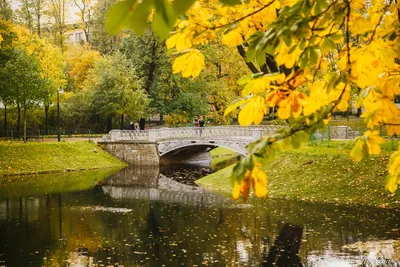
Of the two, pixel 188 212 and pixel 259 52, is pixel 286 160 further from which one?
pixel 259 52

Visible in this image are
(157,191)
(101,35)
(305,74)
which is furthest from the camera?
(101,35)

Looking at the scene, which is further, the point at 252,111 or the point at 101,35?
the point at 101,35

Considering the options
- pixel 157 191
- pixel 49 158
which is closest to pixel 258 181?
pixel 157 191

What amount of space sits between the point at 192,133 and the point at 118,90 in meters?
8.05

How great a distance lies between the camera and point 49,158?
111 feet

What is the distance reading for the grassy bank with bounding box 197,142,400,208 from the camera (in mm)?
20125

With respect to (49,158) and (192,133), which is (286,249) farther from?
(49,158)

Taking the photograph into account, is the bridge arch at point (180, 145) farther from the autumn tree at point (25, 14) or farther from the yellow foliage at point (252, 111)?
the yellow foliage at point (252, 111)

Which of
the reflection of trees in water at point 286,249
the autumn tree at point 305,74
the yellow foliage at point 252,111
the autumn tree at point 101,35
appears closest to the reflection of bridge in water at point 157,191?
the reflection of trees in water at point 286,249

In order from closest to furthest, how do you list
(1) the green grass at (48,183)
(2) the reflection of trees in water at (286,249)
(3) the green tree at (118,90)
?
(2) the reflection of trees in water at (286,249)
(1) the green grass at (48,183)
(3) the green tree at (118,90)

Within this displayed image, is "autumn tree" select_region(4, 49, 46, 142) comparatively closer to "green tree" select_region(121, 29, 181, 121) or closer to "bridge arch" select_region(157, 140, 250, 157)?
"green tree" select_region(121, 29, 181, 121)

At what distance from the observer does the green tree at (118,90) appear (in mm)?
40062

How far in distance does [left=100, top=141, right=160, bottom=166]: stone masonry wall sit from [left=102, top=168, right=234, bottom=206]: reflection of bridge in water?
6.69m

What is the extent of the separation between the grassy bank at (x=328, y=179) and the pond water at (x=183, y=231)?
1.08 meters
